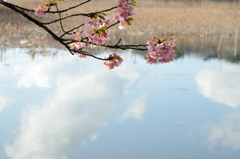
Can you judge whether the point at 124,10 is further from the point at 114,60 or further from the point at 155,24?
the point at 155,24

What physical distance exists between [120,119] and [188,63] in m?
6.03

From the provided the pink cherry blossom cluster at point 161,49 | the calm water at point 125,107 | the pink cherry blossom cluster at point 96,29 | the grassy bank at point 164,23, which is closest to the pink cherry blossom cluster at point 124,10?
the pink cherry blossom cluster at point 96,29

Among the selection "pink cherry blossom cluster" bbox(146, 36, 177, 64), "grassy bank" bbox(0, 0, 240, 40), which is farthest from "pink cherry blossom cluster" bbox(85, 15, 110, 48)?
"grassy bank" bbox(0, 0, 240, 40)

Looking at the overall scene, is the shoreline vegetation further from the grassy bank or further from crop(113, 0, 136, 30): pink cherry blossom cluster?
crop(113, 0, 136, 30): pink cherry blossom cluster

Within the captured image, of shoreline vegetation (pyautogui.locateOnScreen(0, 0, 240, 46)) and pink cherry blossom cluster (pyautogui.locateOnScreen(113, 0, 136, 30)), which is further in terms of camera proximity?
shoreline vegetation (pyautogui.locateOnScreen(0, 0, 240, 46))

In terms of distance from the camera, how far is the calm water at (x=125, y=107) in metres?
5.46

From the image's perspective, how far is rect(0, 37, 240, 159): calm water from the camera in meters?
5.46

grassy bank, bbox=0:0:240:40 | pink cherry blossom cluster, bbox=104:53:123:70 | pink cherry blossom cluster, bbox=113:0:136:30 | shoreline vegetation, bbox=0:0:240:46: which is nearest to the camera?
pink cherry blossom cluster, bbox=113:0:136:30

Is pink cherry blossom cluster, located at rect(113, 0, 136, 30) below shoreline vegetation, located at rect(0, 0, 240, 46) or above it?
below

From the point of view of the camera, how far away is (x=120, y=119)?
668 cm

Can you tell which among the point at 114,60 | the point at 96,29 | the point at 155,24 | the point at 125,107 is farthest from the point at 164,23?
the point at 96,29

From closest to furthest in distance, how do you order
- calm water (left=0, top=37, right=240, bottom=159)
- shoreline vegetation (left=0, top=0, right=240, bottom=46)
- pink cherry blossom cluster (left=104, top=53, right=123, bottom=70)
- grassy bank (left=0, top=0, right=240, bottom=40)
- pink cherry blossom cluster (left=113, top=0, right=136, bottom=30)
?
pink cherry blossom cluster (left=113, top=0, right=136, bottom=30) → pink cherry blossom cluster (left=104, top=53, right=123, bottom=70) → calm water (left=0, top=37, right=240, bottom=159) → shoreline vegetation (left=0, top=0, right=240, bottom=46) → grassy bank (left=0, top=0, right=240, bottom=40)

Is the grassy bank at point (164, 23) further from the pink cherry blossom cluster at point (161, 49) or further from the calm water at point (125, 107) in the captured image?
the pink cherry blossom cluster at point (161, 49)

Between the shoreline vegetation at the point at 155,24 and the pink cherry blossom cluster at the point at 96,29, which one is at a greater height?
the shoreline vegetation at the point at 155,24
